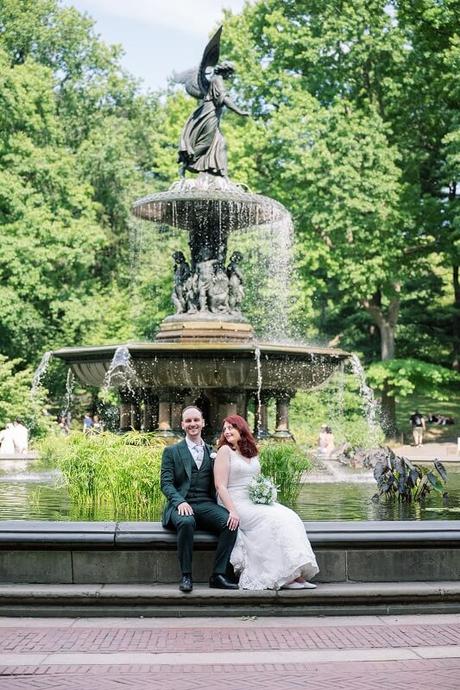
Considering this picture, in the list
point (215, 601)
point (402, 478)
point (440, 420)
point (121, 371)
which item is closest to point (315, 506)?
point (402, 478)

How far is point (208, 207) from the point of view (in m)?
19.3

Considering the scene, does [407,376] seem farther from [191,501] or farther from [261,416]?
[191,501]

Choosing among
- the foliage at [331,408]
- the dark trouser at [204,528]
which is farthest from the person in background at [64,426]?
the dark trouser at [204,528]

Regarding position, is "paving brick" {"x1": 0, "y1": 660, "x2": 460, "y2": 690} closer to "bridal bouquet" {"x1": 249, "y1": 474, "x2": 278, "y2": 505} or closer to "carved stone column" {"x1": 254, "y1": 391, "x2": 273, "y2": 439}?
"bridal bouquet" {"x1": 249, "y1": 474, "x2": 278, "y2": 505}

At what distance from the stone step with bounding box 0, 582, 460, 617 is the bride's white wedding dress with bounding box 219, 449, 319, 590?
0.15m

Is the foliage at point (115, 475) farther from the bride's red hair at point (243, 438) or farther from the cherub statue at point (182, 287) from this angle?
the cherub statue at point (182, 287)

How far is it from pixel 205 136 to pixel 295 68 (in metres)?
21.3

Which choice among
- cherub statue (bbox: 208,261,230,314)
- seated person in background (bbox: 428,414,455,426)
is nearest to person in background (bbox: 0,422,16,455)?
cherub statue (bbox: 208,261,230,314)

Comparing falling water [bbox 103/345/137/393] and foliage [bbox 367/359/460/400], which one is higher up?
foliage [bbox 367/359/460/400]

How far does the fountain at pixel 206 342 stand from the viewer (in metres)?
17.5

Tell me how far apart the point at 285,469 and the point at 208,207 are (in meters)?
7.74

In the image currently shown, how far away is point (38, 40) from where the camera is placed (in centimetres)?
4478

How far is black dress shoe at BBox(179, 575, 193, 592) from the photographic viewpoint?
829cm

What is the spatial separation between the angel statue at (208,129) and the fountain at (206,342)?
0.06ft
